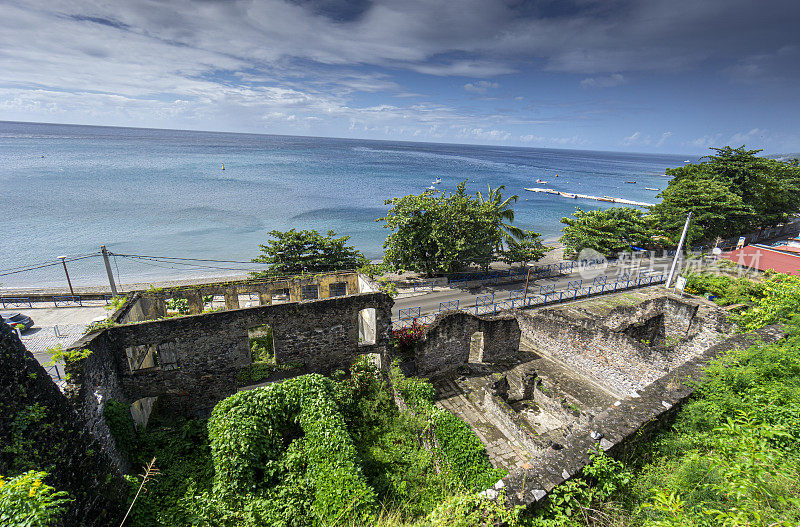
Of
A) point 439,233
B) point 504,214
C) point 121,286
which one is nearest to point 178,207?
point 121,286

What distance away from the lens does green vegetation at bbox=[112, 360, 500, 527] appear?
343 inches

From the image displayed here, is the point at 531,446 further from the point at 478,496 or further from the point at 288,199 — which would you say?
the point at 288,199

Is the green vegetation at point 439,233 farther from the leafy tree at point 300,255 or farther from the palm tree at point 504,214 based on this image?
the leafy tree at point 300,255

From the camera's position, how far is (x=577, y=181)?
137m

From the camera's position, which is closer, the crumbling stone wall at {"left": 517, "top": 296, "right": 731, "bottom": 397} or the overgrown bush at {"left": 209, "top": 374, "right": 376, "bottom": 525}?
the overgrown bush at {"left": 209, "top": 374, "right": 376, "bottom": 525}

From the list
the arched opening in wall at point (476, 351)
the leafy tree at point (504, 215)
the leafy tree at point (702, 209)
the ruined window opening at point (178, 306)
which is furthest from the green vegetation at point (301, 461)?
the leafy tree at point (702, 209)

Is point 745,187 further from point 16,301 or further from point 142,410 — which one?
point 16,301

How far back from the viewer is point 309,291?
1580 centimetres

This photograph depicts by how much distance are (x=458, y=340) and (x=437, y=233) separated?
13911 mm

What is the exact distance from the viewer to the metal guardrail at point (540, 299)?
80.6 feet

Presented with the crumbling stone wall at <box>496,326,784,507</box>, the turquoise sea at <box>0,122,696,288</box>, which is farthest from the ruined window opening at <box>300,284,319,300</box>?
the turquoise sea at <box>0,122,696,288</box>

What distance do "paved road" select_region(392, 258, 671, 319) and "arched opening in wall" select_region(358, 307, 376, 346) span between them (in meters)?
7.51

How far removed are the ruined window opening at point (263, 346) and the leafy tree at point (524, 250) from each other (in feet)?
79.6

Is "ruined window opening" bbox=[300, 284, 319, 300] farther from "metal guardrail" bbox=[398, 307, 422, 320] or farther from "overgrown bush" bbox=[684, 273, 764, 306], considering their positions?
"overgrown bush" bbox=[684, 273, 764, 306]
